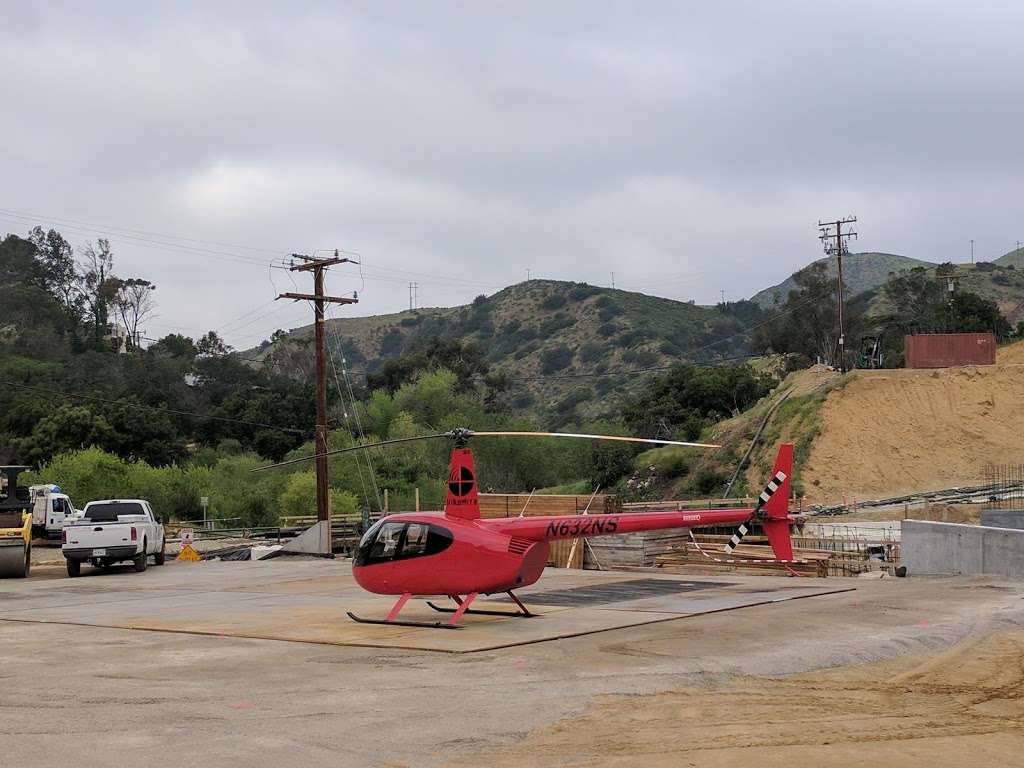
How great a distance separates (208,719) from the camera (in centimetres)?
1043

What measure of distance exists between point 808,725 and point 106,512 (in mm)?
25576

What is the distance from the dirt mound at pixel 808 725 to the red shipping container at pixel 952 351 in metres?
56.7

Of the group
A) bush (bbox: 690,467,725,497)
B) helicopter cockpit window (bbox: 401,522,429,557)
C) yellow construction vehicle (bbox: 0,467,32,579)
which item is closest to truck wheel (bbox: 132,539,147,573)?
yellow construction vehicle (bbox: 0,467,32,579)

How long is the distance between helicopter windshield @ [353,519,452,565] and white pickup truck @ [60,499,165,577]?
48.6 feet

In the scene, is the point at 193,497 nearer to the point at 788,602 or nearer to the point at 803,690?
the point at 788,602

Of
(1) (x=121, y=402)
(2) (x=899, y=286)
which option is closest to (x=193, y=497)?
(1) (x=121, y=402)

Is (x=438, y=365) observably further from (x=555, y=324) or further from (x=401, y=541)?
(x=401, y=541)

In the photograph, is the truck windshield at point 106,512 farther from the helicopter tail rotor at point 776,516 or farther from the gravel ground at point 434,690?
the helicopter tail rotor at point 776,516

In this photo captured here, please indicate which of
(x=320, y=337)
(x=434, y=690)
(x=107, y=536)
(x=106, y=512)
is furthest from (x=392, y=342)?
(x=434, y=690)

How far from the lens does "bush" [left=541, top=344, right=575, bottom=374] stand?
146875 mm

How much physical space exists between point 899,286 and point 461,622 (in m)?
92.1

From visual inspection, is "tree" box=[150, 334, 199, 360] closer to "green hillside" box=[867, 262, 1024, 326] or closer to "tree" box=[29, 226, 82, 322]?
"tree" box=[29, 226, 82, 322]

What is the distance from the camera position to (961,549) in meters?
25.2

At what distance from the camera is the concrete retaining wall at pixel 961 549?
78.1ft
